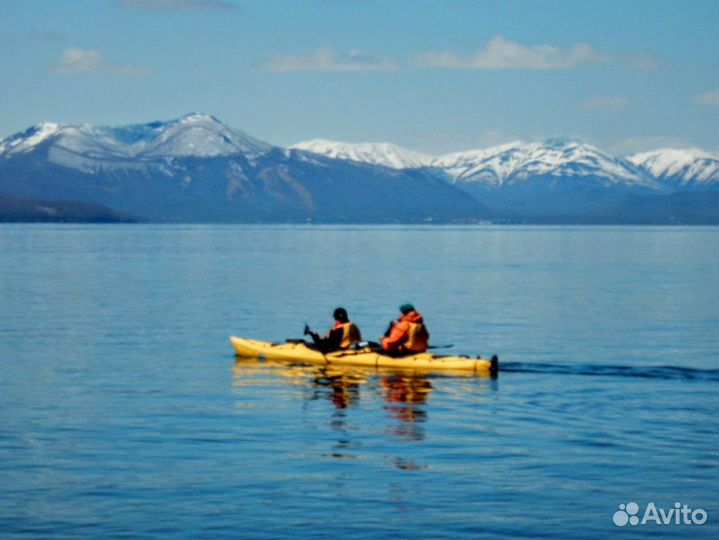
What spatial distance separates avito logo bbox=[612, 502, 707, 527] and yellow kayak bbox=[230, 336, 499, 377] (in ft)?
45.0

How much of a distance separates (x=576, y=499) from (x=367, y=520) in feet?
11.2

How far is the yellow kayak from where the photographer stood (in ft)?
114

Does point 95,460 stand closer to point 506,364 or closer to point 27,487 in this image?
point 27,487

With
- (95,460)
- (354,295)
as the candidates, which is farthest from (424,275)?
(95,460)

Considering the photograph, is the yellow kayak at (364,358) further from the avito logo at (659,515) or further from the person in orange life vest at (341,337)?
the avito logo at (659,515)

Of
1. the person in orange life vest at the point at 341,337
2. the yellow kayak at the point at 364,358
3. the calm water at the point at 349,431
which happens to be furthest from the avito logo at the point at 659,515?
the person in orange life vest at the point at 341,337

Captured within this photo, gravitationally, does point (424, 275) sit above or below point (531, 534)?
above

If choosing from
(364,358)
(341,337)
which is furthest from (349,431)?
(341,337)

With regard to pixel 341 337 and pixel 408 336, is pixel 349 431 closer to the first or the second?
pixel 408 336

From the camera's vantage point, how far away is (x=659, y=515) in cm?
2047

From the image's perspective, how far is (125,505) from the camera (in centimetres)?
2081

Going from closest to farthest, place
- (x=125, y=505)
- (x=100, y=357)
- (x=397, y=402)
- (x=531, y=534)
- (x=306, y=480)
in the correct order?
(x=531, y=534) < (x=125, y=505) < (x=306, y=480) < (x=397, y=402) < (x=100, y=357)

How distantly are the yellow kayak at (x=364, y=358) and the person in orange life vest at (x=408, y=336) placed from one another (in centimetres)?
21

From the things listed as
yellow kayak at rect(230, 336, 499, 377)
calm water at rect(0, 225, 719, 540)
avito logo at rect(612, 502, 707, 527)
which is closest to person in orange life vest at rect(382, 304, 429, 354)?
yellow kayak at rect(230, 336, 499, 377)
